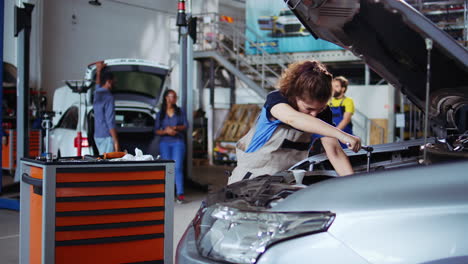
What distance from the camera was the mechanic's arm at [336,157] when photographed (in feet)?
7.47

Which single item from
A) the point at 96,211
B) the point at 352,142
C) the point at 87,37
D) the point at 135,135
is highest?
the point at 87,37

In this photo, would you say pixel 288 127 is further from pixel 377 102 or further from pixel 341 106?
pixel 377 102

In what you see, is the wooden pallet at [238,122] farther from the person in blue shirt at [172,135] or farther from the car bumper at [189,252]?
the car bumper at [189,252]

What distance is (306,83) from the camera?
85.3 inches

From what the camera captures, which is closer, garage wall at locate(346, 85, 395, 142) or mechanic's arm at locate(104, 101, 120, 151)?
mechanic's arm at locate(104, 101, 120, 151)

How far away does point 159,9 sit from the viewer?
366 inches

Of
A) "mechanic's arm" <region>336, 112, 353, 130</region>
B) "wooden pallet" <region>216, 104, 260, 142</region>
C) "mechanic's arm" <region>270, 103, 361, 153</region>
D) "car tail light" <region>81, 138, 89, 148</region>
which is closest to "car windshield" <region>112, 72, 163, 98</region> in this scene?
"car tail light" <region>81, 138, 89, 148</region>

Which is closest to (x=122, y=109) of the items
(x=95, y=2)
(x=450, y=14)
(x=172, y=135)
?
(x=172, y=135)

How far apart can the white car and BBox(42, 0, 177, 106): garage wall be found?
3259 millimetres

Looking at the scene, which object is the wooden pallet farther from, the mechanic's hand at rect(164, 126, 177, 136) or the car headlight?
the car headlight

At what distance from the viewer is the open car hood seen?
6.08ft

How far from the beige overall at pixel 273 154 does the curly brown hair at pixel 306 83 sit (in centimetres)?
15

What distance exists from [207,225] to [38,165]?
1.68 meters

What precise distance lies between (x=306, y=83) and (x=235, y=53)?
11.6 meters
